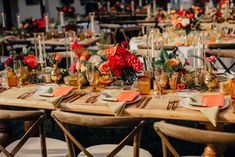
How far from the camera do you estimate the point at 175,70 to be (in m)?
A: 2.81

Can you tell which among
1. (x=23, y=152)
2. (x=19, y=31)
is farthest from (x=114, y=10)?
(x=23, y=152)

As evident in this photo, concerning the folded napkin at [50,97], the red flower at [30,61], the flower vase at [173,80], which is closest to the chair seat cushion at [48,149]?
the folded napkin at [50,97]

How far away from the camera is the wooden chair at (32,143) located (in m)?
2.17

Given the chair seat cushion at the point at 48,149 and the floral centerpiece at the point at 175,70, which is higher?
the floral centerpiece at the point at 175,70

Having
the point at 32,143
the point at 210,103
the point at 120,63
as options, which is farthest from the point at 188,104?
the point at 32,143

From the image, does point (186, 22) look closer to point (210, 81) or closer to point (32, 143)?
point (210, 81)

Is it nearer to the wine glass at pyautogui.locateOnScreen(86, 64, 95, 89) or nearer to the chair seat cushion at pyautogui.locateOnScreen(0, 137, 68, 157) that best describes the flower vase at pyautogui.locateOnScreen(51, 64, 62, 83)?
the wine glass at pyautogui.locateOnScreen(86, 64, 95, 89)

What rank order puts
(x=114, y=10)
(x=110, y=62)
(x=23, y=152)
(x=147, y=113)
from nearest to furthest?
(x=147, y=113)
(x=23, y=152)
(x=110, y=62)
(x=114, y=10)

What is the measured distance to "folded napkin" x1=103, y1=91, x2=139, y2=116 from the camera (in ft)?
7.98

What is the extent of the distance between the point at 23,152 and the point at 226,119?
1.24 metres

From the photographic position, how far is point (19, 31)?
6.79 meters

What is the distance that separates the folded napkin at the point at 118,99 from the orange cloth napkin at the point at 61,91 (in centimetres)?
28

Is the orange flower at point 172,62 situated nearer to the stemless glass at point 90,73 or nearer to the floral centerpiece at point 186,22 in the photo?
the stemless glass at point 90,73

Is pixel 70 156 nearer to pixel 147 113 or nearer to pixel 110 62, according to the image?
pixel 147 113
